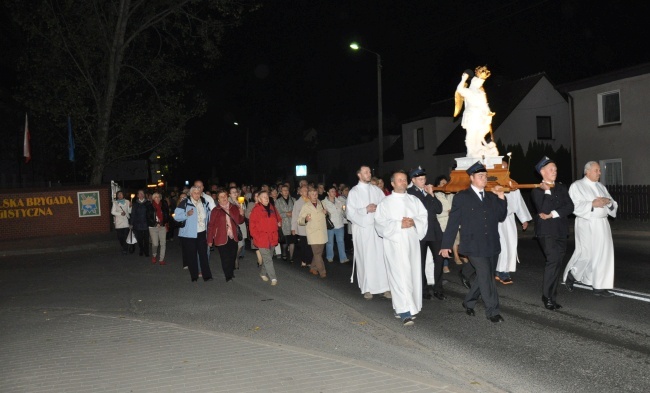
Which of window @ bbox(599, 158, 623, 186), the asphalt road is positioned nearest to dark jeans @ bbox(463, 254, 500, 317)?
the asphalt road

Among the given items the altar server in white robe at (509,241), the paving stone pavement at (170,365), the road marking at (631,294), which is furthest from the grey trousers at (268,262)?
the road marking at (631,294)

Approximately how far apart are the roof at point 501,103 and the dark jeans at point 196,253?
2685cm

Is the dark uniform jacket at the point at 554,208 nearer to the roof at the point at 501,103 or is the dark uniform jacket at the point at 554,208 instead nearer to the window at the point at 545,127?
the roof at the point at 501,103

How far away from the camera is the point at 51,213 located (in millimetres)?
29922

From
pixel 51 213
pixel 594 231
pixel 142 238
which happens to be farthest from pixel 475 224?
pixel 51 213

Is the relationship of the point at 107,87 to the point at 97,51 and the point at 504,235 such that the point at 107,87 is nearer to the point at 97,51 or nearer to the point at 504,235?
the point at 97,51

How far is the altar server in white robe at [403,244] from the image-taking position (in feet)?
27.5

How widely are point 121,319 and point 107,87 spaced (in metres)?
23.9

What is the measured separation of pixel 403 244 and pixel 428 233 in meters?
1.53

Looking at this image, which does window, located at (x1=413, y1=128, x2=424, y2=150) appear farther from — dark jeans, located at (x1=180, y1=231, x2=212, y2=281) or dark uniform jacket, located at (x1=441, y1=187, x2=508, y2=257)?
dark uniform jacket, located at (x1=441, y1=187, x2=508, y2=257)

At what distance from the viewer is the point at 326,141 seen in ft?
245

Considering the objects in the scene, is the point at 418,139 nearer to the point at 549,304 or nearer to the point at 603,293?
the point at 603,293

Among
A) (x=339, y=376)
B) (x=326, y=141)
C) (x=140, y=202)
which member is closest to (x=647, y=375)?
(x=339, y=376)

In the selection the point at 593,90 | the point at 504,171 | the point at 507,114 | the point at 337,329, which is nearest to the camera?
the point at 337,329
